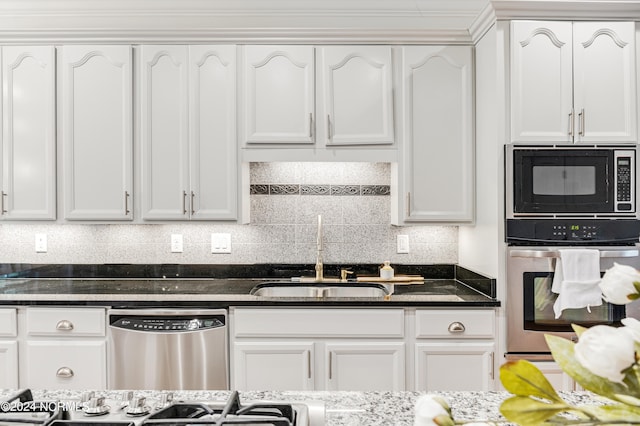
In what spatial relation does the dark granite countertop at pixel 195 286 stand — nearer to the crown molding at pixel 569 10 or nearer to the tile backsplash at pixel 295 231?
the tile backsplash at pixel 295 231

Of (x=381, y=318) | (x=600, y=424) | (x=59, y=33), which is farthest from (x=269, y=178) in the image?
(x=600, y=424)

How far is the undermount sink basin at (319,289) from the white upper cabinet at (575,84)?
120 cm

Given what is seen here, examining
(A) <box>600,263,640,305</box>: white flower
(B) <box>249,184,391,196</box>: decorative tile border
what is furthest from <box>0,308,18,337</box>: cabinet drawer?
(A) <box>600,263,640,305</box>: white flower

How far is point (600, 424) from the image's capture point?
44 cm

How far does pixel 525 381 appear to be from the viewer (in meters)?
0.46

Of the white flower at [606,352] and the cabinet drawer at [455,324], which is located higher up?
the white flower at [606,352]

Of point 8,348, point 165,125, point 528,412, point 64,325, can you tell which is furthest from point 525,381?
point 8,348

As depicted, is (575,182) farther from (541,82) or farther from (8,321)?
(8,321)

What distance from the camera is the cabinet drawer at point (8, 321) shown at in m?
2.49

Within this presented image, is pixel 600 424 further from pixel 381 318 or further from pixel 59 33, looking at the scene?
pixel 59 33

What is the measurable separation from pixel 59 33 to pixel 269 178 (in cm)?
146

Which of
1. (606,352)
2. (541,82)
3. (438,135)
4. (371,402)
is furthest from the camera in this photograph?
(438,135)

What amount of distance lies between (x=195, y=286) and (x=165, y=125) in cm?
95

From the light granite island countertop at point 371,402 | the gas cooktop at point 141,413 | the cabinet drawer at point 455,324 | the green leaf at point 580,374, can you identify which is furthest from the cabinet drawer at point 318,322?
the green leaf at point 580,374
